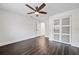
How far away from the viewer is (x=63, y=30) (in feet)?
16.0

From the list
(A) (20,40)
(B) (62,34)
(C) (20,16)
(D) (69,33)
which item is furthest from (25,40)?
(D) (69,33)

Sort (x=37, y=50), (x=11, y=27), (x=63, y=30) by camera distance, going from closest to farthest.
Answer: (x=37, y=50) → (x=11, y=27) → (x=63, y=30)

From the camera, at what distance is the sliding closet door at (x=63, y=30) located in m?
4.58

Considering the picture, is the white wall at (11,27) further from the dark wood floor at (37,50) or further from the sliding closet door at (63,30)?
the sliding closet door at (63,30)

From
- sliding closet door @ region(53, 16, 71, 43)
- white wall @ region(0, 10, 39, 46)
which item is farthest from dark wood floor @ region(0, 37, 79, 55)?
sliding closet door @ region(53, 16, 71, 43)

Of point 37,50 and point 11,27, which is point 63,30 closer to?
point 37,50

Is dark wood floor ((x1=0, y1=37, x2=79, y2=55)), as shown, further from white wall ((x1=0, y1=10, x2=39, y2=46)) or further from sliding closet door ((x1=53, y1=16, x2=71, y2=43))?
sliding closet door ((x1=53, y1=16, x2=71, y2=43))

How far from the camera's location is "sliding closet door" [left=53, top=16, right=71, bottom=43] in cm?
458

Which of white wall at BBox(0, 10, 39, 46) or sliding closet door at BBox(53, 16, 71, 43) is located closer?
white wall at BBox(0, 10, 39, 46)

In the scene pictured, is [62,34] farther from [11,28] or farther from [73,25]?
[11,28]

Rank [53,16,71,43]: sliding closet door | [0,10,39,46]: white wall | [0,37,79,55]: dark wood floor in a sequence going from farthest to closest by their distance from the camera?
[53,16,71,43]: sliding closet door → [0,10,39,46]: white wall → [0,37,79,55]: dark wood floor

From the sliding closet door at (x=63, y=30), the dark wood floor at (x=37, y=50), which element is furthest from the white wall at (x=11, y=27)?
the sliding closet door at (x=63, y=30)

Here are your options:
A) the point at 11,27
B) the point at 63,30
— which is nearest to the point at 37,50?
the point at 11,27

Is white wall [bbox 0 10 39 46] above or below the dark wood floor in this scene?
above
